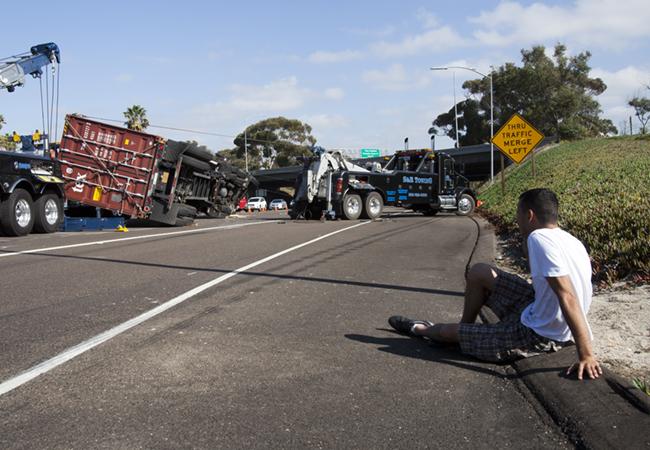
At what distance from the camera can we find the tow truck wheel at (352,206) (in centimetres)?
2402

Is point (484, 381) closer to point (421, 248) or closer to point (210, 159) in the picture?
point (421, 248)

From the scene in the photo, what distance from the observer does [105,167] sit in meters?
19.9

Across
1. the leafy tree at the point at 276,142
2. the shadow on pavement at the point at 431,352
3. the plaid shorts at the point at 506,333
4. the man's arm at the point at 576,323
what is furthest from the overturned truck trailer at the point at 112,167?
the leafy tree at the point at 276,142

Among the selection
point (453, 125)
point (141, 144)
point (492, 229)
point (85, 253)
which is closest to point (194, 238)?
point (85, 253)

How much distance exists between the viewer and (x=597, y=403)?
354 cm

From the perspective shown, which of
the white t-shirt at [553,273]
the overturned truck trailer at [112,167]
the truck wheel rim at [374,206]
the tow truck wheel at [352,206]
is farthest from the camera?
the truck wheel rim at [374,206]

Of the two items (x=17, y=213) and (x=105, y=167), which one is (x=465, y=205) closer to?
(x=105, y=167)

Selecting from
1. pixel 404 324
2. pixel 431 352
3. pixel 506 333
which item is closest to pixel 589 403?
pixel 506 333

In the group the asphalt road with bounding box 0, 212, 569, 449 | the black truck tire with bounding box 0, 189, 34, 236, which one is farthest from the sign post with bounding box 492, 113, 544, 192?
the black truck tire with bounding box 0, 189, 34, 236

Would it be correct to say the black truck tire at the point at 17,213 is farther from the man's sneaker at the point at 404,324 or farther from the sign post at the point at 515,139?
the sign post at the point at 515,139

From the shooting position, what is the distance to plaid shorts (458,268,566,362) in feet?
14.4

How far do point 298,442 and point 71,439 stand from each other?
119 centimetres

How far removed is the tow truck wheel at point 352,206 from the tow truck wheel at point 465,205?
596cm

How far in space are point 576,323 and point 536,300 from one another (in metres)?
0.44
